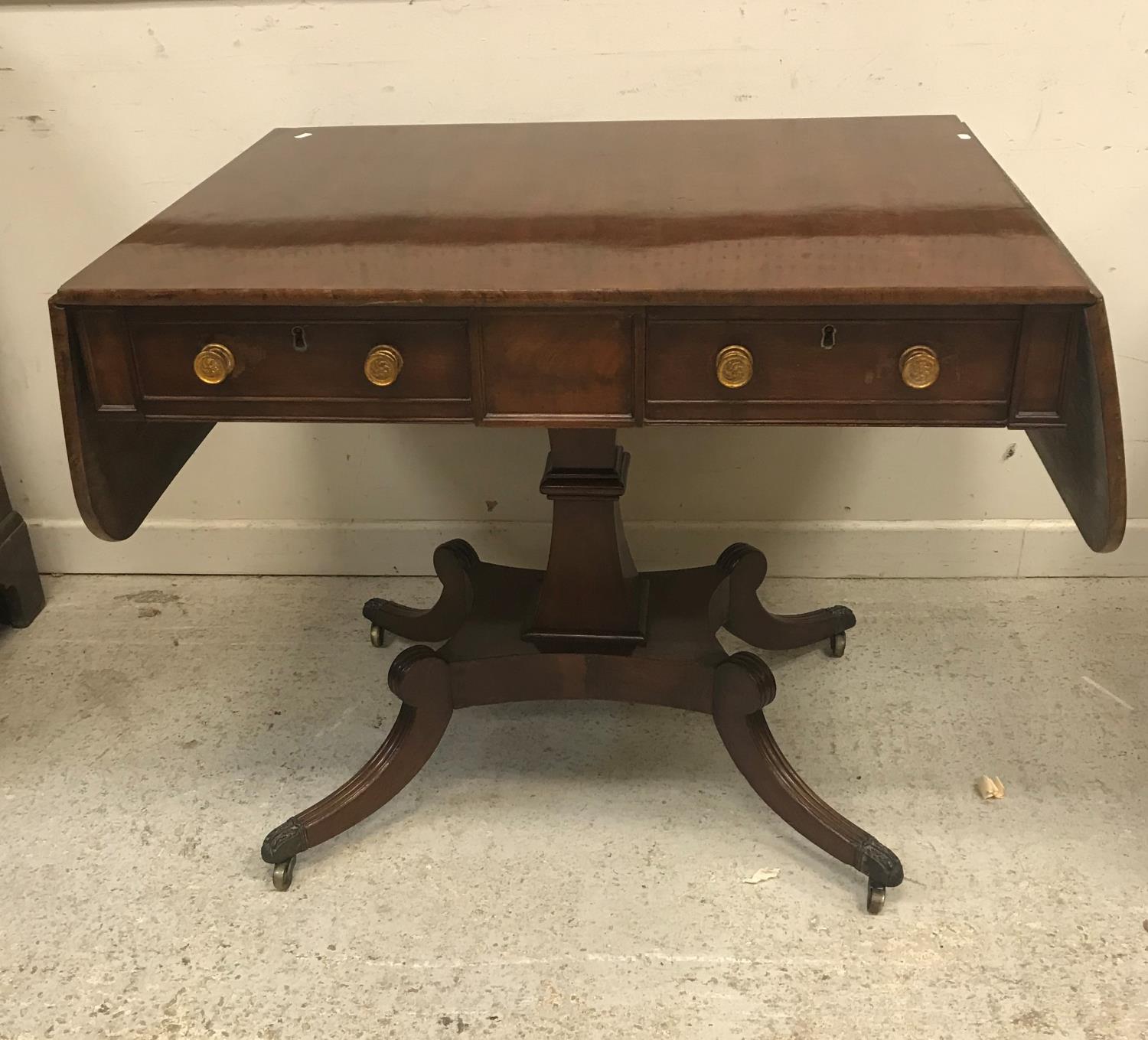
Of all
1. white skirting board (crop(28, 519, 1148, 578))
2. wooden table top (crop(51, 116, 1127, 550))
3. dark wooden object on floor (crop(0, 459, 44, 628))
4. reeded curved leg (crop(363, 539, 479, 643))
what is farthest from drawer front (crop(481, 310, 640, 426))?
dark wooden object on floor (crop(0, 459, 44, 628))

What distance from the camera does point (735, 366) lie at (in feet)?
3.88

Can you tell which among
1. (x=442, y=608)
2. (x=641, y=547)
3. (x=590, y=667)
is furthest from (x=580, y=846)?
(x=641, y=547)

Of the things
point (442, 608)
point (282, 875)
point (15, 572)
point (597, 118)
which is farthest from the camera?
point (15, 572)

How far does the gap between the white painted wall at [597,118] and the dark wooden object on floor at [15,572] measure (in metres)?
0.08

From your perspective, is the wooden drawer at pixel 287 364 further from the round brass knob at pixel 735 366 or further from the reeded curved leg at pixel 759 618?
the reeded curved leg at pixel 759 618

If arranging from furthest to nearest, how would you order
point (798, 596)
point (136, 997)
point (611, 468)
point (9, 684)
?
point (798, 596) → point (9, 684) → point (611, 468) → point (136, 997)

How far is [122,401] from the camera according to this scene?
1262mm

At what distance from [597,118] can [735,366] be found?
78 cm

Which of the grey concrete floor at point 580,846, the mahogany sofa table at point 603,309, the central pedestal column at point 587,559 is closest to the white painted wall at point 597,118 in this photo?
the grey concrete floor at point 580,846

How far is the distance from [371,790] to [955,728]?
900mm

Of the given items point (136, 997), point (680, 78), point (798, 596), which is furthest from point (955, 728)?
point (136, 997)

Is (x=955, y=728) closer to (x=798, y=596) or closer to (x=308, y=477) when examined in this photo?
(x=798, y=596)

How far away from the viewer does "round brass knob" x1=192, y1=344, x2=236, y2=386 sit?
1.21 metres

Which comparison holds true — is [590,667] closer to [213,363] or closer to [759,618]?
[759,618]
